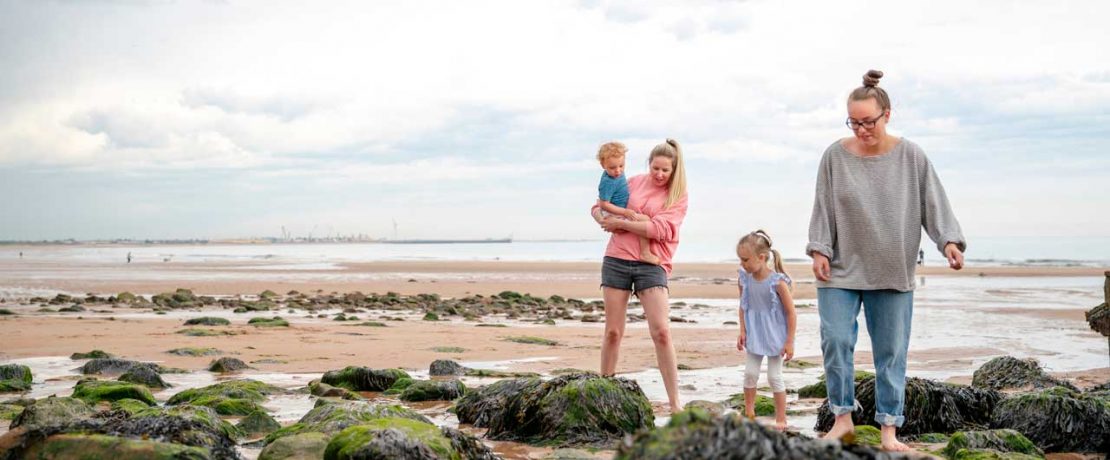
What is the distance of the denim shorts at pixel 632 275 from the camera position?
6312 millimetres

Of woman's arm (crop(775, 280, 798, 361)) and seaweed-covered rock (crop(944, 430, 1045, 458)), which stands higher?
woman's arm (crop(775, 280, 798, 361))

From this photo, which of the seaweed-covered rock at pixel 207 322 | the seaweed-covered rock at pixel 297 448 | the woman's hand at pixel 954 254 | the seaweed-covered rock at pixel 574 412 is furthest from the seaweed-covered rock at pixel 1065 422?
the seaweed-covered rock at pixel 207 322

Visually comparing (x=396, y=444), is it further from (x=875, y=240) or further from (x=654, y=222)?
(x=875, y=240)

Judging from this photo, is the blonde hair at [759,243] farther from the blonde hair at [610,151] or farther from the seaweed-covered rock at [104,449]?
the seaweed-covered rock at [104,449]

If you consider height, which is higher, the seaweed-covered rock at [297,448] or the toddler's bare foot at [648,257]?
the toddler's bare foot at [648,257]

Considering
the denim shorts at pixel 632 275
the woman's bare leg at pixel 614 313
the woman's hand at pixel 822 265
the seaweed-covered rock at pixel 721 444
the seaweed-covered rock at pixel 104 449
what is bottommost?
the seaweed-covered rock at pixel 104 449

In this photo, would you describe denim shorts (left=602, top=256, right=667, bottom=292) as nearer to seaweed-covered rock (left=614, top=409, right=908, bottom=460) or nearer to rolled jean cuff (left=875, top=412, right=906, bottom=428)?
rolled jean cuff (left=875, top=412, right=906, bottom=428)

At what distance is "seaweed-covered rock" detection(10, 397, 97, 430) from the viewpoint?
19.5 feet

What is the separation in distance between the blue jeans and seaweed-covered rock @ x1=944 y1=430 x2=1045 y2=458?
1.65 ft

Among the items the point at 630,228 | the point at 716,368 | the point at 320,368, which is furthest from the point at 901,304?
the point at 320,368

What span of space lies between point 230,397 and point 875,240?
5.04 meters

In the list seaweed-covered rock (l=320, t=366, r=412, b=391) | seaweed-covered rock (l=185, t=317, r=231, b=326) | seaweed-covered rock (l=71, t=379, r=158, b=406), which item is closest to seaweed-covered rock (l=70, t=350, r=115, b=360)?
seaweed-covered rock (l=71, t=379, r=158, b=406)

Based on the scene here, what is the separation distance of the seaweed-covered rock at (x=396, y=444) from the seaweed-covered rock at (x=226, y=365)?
5.85 meters

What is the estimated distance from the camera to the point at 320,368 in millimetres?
10602
